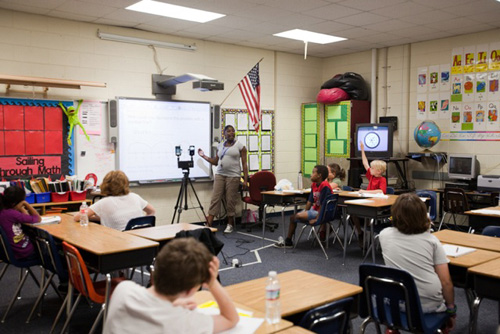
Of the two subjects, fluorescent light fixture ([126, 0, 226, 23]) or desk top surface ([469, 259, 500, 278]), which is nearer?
desk top surface ([469, 259, 500, 278])

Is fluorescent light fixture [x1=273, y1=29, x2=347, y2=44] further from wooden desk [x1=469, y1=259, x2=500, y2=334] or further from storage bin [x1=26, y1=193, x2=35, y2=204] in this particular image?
wooden desk [x1=469, y1=259, x2=500, y2=334]

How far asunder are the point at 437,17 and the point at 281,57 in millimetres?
3184

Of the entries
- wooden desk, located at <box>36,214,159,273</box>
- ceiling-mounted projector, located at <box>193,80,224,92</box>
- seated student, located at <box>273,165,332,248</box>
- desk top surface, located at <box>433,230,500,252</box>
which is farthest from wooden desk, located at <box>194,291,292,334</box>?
ceiling-mounted projector, located at <box>193,80,224,92</box>

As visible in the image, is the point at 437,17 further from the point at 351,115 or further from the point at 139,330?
the point at 139,330

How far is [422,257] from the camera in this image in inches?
114

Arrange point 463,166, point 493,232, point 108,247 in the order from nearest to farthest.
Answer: point 108,247
point 493,232
point 463,166

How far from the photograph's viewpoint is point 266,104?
914 centimetres

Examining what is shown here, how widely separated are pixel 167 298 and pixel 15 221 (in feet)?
9.80

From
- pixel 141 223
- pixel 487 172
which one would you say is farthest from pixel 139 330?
pixel 487 172

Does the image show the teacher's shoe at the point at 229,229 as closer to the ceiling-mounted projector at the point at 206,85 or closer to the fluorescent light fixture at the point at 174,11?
the ceiling-mounted projector at the point at 206,85

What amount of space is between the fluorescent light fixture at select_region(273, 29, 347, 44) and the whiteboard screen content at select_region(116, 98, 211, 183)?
175cm

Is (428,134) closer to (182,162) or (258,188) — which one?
(258,188)

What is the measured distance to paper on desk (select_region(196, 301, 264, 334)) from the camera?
6.59 ft

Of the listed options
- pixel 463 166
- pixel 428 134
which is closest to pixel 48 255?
pixel 463 166
